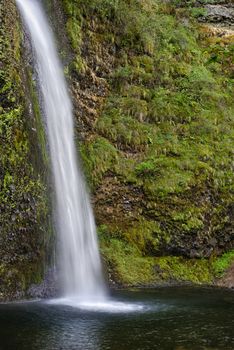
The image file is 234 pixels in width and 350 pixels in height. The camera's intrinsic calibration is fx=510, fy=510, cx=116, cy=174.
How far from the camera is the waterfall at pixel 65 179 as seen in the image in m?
9.44

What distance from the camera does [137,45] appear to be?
14312 mm

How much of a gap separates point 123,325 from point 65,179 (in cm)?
414

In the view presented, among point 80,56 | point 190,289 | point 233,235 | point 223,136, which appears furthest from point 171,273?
point 80,56

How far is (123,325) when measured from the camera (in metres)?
6.74

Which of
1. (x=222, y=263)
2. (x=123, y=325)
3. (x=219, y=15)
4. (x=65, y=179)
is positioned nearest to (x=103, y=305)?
(x=123, y=325)

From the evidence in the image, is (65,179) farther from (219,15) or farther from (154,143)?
(219,15)

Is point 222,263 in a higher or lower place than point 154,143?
lower

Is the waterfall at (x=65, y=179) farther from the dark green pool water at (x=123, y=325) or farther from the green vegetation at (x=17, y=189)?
the dark green pool water at (x=123, y=325)

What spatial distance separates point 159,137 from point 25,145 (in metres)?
4.88

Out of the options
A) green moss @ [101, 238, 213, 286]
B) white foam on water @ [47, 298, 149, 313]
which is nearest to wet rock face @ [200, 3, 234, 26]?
green moss @ [101, 238, 213, 286]

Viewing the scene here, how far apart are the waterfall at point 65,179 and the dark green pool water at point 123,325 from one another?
1021 millimetres

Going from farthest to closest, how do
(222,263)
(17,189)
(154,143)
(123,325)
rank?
(154,143) < (222,263) < (17,189) < (123,325)

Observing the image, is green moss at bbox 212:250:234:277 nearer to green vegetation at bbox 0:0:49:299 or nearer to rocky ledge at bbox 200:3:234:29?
green vegetation at bbox 0:0:49:299

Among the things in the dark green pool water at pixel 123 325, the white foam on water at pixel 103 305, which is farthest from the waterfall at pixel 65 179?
the dark green pool water at pixel 123 325
